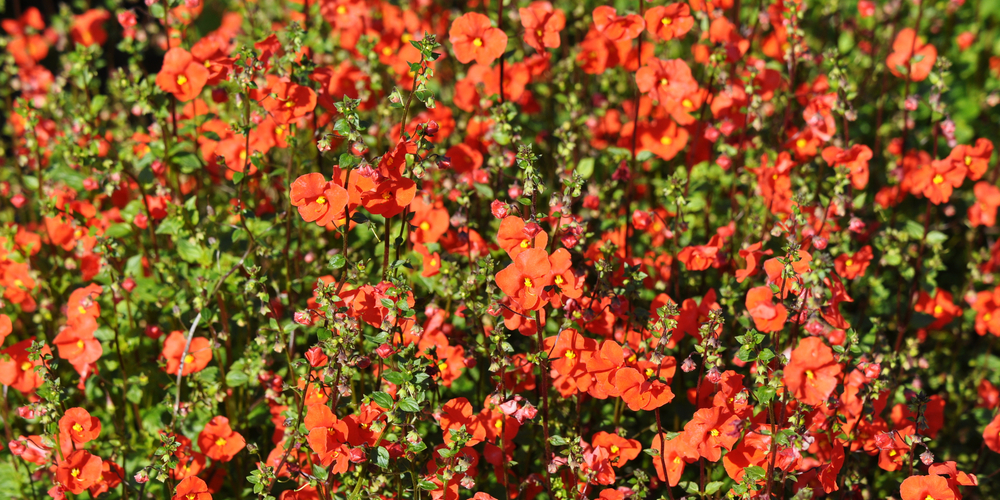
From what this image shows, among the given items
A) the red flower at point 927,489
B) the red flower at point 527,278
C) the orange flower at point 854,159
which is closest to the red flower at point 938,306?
the orange flower at point 854,159

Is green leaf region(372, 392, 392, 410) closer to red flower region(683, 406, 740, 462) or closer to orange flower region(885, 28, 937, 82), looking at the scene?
red flower region(683, 406, 740, 462)

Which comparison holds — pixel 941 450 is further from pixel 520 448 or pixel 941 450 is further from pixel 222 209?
pixel 222 209

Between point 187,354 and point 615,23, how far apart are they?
2515 mm

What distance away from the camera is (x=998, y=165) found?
4801mm

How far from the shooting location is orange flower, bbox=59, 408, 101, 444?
9.59 ft

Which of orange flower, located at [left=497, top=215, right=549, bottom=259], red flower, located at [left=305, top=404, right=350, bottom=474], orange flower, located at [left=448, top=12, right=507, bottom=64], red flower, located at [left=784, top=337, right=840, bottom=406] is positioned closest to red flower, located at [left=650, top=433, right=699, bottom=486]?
red flower, located at [left=784, top=337, right=840, bottom=406]

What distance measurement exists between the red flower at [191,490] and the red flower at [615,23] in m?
2.60

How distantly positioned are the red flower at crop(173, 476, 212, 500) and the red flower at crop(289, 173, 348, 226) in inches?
42.5

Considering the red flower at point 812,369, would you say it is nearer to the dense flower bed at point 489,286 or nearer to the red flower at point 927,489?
the dense flower bed at point 489,286

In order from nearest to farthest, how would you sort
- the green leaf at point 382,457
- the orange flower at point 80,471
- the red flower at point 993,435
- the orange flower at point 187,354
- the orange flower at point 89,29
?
the green leaf at point 382,457 → the orange flower at point 80,471 → the red flower at point 993,435 → the orange flower at point 187,354 → the orange flower at point 89,29

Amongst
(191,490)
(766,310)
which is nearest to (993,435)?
(766,310)

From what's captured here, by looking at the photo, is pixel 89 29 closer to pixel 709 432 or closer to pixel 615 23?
pixel 615 23

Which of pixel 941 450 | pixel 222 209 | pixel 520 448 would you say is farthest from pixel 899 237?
pixel 222 209

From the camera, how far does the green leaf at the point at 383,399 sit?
266 cm
